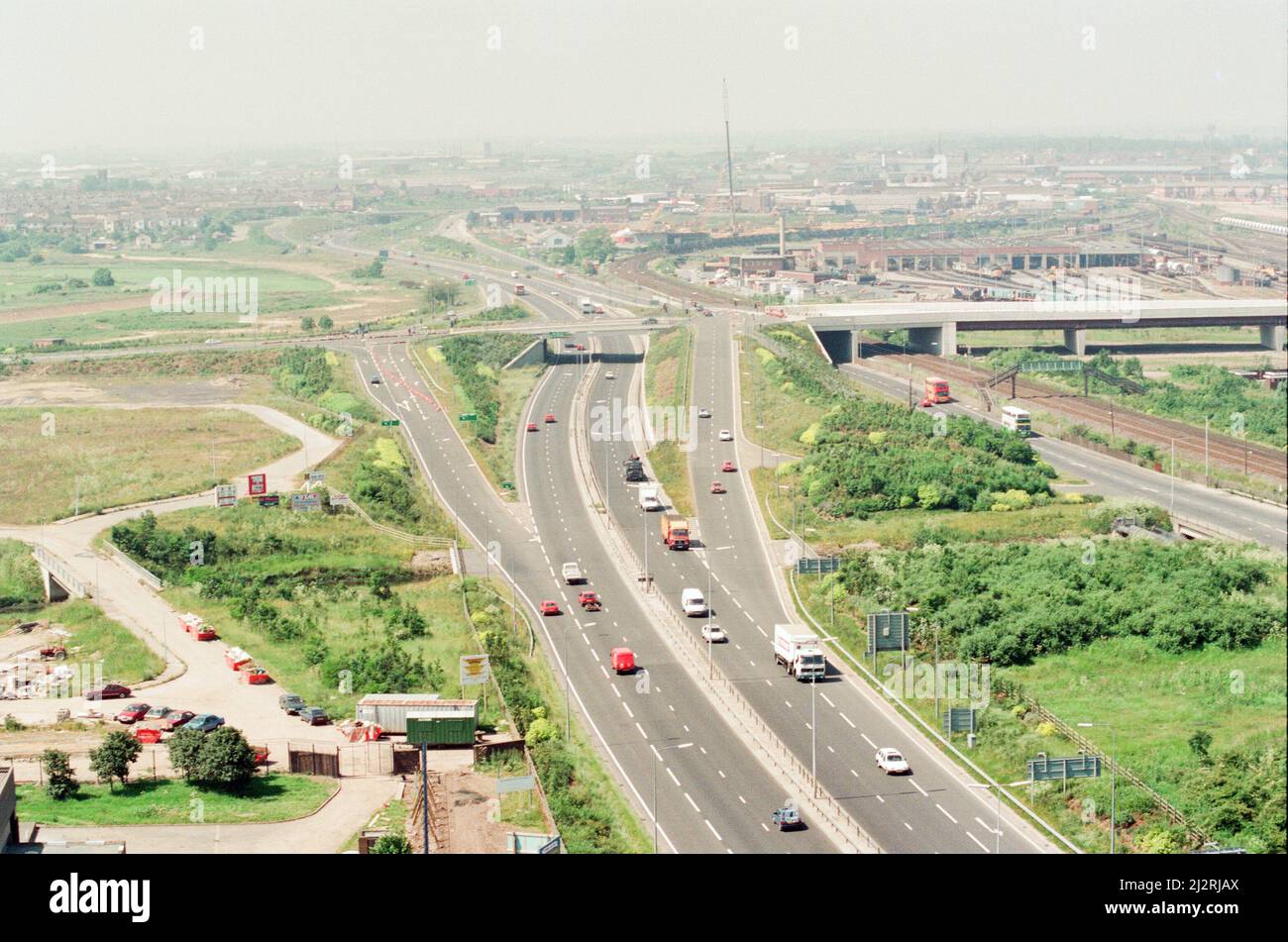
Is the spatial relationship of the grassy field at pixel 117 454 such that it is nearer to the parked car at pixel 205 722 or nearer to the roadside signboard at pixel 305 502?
the roadside signboard at pixel 305 502

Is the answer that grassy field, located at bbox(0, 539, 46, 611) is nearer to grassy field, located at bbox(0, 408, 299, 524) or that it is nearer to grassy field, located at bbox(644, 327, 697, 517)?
grassy field, located at bbox(0, 408, 299, 524)

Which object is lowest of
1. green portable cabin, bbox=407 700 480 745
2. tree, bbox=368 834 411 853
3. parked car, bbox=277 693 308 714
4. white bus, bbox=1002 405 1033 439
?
parked car, bbox=277 693 308 714

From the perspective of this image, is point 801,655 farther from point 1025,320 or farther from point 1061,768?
point 1025,320

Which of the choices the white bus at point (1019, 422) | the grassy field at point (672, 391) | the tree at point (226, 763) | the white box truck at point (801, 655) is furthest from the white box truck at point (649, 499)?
the tree at point (226, 763)

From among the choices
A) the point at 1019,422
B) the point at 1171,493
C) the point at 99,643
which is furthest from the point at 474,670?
the point at 1019,422

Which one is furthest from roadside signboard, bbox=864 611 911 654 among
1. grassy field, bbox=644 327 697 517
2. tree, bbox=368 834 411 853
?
grassy field, bbox=644 327 697 517

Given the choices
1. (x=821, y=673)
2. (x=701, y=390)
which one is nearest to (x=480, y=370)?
(x=701, y=390)

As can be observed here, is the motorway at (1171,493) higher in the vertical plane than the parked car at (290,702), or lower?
higher

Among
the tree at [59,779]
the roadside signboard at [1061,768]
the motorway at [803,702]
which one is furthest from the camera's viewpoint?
the tree at [59,779]
